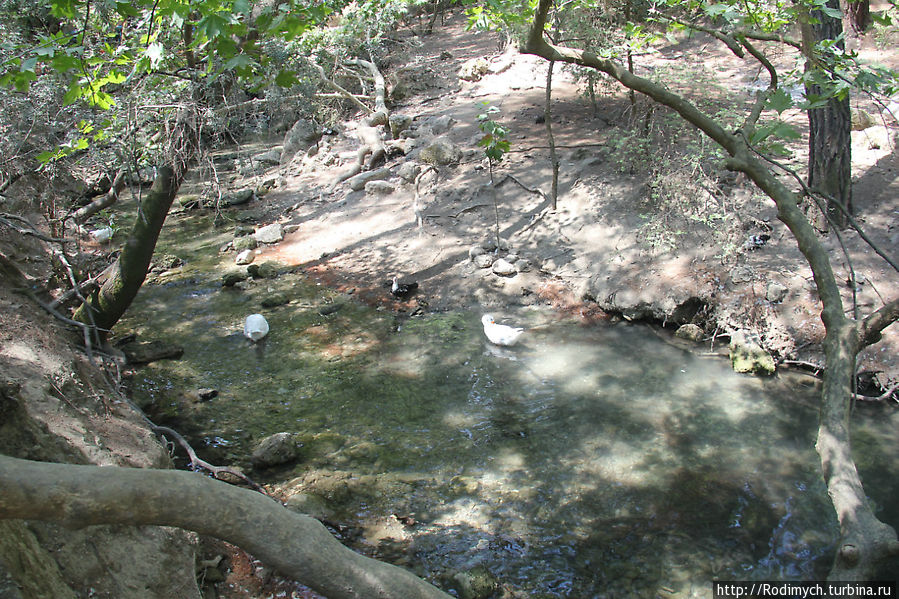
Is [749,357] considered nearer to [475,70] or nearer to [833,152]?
[833,152]

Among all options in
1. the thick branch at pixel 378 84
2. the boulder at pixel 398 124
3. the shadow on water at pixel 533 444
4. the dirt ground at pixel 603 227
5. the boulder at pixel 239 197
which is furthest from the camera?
the thick branch at pixel 378 84

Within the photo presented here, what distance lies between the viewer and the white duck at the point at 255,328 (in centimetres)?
689

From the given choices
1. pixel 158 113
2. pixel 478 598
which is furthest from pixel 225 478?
pixel 158 113

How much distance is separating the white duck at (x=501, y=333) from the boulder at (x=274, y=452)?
→ 2486 millimetres

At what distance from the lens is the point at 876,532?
1.84 meters

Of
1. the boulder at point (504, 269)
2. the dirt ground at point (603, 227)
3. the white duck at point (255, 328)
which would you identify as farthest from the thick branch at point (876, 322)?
the white duck at point (255, 328)

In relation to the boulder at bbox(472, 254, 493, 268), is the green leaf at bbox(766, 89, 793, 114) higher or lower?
higher

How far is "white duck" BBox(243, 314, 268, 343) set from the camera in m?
6.89

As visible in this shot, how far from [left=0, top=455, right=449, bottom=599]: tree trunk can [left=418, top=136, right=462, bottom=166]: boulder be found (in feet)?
29.5

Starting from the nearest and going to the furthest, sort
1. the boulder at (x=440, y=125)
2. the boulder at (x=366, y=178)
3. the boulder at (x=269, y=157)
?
the boulder at (x=366, y=178) → the boulder at (x=440, y=125) → the boulder at (x=269, y=157)

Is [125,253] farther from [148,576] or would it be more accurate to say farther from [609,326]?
[609,326]

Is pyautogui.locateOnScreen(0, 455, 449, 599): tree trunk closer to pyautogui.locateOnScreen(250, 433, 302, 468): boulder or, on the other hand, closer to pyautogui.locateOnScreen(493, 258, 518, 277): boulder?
pyautogui.locateOnScreen(250, 433, 302, 468): boulder

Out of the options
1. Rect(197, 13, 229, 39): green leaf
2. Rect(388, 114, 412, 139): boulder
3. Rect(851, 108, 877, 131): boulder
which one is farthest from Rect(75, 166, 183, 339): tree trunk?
Rect(851, 108, 877, 131): boulder

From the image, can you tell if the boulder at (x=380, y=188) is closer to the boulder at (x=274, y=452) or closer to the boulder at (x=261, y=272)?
the boulder at (x=261, y=272)
